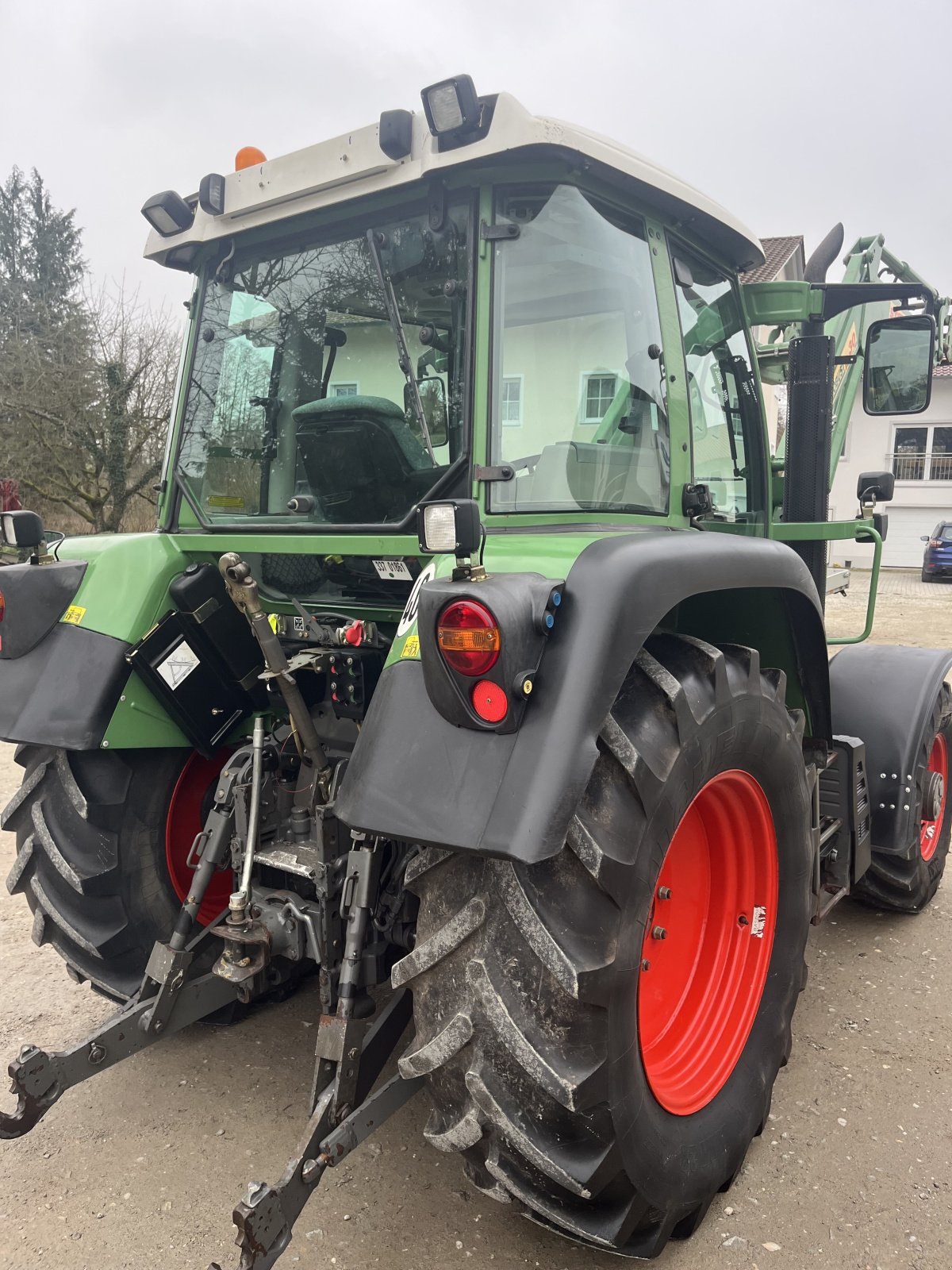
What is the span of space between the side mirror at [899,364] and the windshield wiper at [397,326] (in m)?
2.02

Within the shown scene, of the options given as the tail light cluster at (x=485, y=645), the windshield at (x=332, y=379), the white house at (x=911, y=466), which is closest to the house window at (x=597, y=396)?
the windshield at (x=332, y=379)

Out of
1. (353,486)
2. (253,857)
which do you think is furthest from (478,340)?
(253,857)

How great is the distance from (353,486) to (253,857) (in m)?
1.03

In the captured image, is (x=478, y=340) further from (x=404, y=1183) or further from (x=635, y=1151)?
(x=404, y=1183)

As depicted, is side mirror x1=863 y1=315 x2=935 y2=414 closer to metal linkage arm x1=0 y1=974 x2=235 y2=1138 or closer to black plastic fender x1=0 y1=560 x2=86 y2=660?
black plastic fender x1=0 y1=560 x2=86 y2=660

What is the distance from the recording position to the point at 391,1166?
2.34 meters

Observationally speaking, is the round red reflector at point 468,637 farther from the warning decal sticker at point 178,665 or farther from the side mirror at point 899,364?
the side mirror at point 899,364

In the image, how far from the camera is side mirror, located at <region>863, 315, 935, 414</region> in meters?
3.38

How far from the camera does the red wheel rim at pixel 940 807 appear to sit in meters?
3.77

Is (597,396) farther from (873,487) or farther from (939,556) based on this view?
(939,556)

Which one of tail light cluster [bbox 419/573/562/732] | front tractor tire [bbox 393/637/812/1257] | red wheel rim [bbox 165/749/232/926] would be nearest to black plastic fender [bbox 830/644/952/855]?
front tractor tire [bbox 393/637/812/1257]

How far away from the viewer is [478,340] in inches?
83.8

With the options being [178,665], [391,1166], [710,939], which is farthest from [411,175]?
[391,1166]

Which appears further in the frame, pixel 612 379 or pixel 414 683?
pixel 612 379
